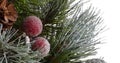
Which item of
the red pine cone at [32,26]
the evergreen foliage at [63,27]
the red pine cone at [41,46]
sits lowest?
the red pine cone at [41,46]

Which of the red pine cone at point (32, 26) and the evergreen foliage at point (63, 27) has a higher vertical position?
the evergreen foliage at point (63, 27)

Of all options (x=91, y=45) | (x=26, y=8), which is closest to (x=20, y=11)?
(x=26, y=8)

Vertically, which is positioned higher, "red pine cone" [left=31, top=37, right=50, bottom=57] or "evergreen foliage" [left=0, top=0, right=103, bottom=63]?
"evergreen foliage" [left=0, top=0, right=103, bottom=63]

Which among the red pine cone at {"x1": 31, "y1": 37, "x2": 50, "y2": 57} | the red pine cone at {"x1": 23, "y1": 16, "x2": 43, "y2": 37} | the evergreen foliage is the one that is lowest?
the red pine cone at {"x1": 31, "y1": 37, "x2": 50, "y2": 57}

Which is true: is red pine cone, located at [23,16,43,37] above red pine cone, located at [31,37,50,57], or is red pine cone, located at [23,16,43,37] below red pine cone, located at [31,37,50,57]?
above
